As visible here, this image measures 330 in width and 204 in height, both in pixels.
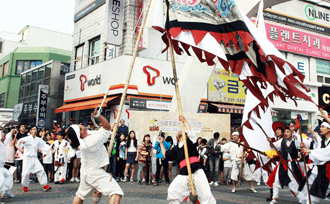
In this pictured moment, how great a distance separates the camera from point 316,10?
22750 millimetres

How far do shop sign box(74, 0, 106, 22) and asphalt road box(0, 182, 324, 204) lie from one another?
39.6 feet

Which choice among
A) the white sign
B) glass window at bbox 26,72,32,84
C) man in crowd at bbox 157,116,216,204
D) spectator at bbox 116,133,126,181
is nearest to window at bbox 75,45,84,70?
the white sign

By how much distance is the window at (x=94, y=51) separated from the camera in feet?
61.8

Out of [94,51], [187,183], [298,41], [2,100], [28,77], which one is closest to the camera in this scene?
[187,183]

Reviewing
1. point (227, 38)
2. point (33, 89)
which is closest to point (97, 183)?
point (227, 38)

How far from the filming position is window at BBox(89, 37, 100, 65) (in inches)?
742

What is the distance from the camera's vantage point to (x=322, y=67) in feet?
74.5

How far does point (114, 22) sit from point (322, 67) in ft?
51.0

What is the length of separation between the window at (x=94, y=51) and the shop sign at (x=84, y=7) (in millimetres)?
2003

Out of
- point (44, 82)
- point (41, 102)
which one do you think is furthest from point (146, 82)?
point (44, 82)

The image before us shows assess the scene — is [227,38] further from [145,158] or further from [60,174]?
[60,174]

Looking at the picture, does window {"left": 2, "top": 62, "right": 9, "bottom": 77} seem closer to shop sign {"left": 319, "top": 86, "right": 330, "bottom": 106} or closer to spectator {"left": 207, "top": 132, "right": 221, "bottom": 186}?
spectator {"left": 207, "top": 132, "right": 221, "bottom": 186}

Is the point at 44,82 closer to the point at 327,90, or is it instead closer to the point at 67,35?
the point at 327,90

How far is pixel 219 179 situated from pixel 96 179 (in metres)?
7.94
